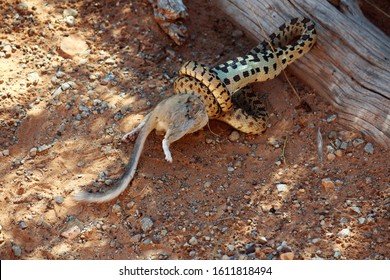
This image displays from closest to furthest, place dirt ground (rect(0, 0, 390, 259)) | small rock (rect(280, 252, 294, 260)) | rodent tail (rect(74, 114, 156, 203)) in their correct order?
small rock (rect(280, 252, 294, 260))
dirt ground (rect(0, 0, 390, 259))
rodent tail (rect(74, 114, 156, 203))

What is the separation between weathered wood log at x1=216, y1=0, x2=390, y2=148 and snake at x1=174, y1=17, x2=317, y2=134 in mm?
153

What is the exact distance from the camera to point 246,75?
6664 millimetres

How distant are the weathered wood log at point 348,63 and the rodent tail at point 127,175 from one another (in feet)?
6.58

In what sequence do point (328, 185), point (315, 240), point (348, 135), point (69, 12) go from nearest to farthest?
point (315, 240) < point (328, 185) < point (348, 135) < point (69, 12)

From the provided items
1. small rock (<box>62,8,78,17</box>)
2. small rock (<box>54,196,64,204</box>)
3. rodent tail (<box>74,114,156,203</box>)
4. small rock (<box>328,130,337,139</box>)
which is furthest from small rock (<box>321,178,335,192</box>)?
small rock (<box>62,8,78,17</box>)

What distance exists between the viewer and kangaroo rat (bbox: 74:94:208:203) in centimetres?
610

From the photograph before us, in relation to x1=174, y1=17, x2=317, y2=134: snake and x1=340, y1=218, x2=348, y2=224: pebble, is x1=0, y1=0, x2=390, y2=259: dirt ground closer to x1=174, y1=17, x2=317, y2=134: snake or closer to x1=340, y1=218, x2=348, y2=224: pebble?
x1=340, y1=218, x2=348, y2=224: pebble

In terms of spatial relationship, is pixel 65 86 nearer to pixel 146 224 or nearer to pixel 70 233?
pixel 70 233

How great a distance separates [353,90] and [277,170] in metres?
1.29

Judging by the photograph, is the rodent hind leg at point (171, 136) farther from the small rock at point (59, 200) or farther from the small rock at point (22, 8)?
the small rock at point (22, 8)

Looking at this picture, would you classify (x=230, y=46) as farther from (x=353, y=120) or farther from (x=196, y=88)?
(x=353, y=120)

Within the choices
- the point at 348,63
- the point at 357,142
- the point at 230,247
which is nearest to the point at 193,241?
the point at 230,247

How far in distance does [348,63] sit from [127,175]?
8.88 ft

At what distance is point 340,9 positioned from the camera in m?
6.80
